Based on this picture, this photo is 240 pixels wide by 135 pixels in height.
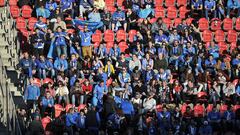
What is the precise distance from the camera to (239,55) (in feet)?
105

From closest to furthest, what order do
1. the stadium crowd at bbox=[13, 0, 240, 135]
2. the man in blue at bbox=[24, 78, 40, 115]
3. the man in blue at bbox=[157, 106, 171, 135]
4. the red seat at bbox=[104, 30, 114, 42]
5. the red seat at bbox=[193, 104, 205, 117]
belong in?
the man in blue at bbox=[24, 78, 40, 115] < the stadium crowd at bbox=[13, 0, 240, 135] < the man in blue at bbox=[157, 106, 171, 135] < the red seat at bbox=[193, 104, 205, 117] < the red seat at bbox=[104, 30, 114, 42]

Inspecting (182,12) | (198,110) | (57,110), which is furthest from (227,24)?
(57,110)

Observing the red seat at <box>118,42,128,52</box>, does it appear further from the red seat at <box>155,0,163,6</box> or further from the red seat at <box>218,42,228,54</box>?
the red seat at <box>218,42,228,54</box>

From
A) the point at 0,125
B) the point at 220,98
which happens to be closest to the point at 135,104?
the point at 220,98

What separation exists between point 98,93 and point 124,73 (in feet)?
4.88

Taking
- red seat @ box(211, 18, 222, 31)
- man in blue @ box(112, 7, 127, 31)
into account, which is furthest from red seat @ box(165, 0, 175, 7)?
man in blue @ box(112, 7, 127, 31)

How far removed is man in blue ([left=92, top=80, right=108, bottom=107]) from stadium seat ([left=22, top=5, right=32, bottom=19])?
200 inches

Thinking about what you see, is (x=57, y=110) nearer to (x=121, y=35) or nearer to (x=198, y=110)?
(x=198, y=110)

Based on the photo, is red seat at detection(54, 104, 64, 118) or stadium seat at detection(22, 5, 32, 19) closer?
red seat at detection(54, 104, 64, 118)

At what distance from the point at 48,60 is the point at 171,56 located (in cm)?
437

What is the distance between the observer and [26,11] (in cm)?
3319

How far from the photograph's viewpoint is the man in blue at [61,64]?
2991cm

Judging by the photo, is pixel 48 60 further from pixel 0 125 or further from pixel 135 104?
pixel 0 125

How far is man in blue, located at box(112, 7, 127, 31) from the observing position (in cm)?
3309
